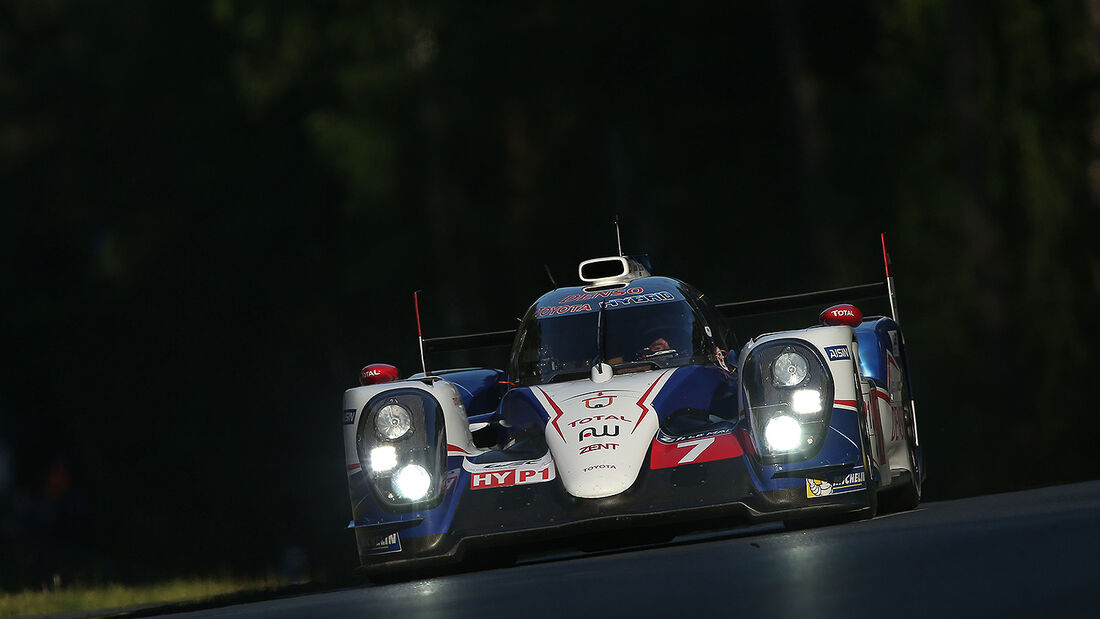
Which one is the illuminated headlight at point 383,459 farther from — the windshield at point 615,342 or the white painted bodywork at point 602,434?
the windshield at point 615,342

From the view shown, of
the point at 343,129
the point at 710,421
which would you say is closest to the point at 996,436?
the point at 710,421

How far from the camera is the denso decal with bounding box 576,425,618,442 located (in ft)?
28.1

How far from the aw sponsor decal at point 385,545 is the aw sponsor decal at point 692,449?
1262 mm

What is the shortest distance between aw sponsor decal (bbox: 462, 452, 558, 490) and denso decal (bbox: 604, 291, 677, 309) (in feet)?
5.52

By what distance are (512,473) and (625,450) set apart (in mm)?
544

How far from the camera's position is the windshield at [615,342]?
387 inches

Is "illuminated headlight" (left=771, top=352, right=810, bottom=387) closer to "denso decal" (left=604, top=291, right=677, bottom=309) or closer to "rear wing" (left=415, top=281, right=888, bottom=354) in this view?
"denso decal" (left=604, top=291, right=677, bottom=309)

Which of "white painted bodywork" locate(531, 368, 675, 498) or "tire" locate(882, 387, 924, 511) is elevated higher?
"white painted bodywork" locate(531, 368, 675, 498)

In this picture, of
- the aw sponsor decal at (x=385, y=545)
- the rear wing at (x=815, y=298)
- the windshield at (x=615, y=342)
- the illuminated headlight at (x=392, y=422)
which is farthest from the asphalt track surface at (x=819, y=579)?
the rear wing at (x=815, y=298)

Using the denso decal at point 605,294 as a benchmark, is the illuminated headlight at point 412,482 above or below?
below

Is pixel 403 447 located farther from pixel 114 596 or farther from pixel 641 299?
pixel 114 596

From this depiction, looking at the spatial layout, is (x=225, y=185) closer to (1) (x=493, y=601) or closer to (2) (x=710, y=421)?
(2) (x=710, y=421)

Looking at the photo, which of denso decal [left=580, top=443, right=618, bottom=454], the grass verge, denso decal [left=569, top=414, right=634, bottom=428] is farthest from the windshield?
the grass verge

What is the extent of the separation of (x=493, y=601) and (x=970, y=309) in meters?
12.8
